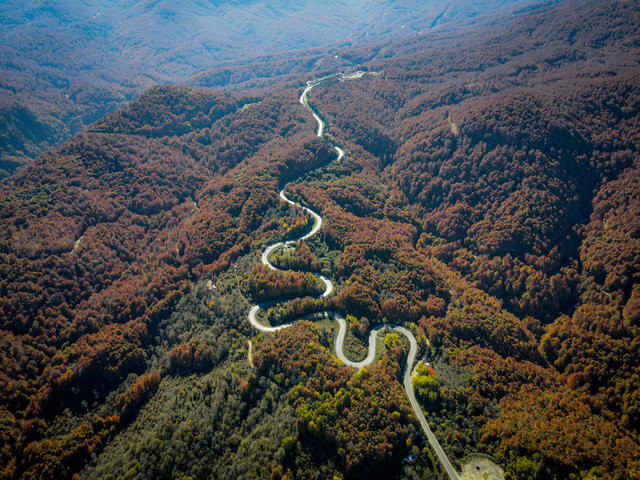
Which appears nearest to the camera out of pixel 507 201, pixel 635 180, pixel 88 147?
pixel 635 180

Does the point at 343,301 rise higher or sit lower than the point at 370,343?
higher

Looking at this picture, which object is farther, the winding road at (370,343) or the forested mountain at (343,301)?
the forested mountain at (343,301)

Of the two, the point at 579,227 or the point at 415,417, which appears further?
the point at 579,227

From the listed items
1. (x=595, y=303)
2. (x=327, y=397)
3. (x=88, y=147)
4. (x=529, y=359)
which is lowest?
(x=529, y=359)

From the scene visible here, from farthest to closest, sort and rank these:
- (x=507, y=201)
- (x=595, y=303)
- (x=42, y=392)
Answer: (x=507, y=201)
(x=595, y=303)
(x=42, y=392)

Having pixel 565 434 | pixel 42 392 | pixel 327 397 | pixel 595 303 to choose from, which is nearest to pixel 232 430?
pixel 327 397

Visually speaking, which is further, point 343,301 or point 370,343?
point 343,301

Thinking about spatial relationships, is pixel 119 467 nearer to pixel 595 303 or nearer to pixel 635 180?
pixel 595 303

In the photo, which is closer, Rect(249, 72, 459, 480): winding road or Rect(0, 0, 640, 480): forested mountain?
Rect(249, 72, 459, 480): winding road
